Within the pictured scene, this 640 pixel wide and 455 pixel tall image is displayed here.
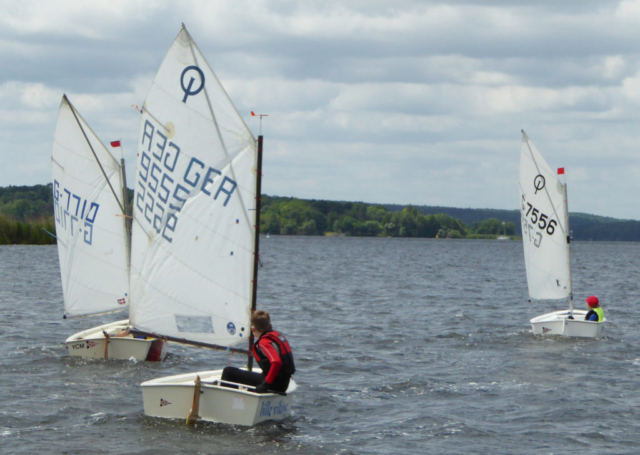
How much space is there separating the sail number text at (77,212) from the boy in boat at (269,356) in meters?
8.86

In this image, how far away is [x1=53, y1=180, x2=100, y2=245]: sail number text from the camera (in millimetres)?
20062

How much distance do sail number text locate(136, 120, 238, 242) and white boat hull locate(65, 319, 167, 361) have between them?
16.7ft

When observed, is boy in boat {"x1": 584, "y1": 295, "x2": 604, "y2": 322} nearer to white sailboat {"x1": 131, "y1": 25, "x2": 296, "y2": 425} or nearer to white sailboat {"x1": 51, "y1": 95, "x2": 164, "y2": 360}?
white sailboat {"x1": 131, "y1": 25, "x2": 296, "y2": 425}

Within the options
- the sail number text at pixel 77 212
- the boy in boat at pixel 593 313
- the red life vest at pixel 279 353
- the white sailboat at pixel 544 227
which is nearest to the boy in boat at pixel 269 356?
the red life vest at pixel 279 353

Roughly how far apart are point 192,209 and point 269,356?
3.00 metres

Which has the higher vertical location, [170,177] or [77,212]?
[170,177]

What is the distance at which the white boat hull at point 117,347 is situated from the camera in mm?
18328

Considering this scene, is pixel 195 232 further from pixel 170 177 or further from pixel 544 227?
pixel 544 227

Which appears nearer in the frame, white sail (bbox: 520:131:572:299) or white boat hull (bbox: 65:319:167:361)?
white boat hull (bbox: 65:319:167:361)

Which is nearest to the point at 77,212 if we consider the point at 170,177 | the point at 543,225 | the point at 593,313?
the point at 170,177

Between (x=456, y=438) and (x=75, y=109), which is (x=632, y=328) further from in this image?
(x=75, y=109)

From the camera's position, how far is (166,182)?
13797 mm

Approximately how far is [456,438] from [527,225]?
15330 mm

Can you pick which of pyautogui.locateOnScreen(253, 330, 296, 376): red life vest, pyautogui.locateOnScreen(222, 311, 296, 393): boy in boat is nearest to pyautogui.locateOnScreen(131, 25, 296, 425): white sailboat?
pyautogui.locateOnScreen(222, 311, 296, 393): boy in boat
